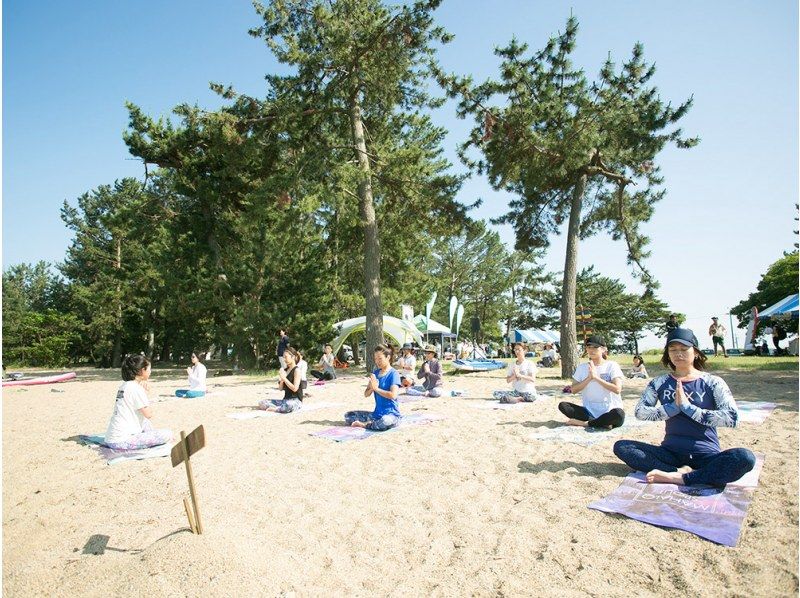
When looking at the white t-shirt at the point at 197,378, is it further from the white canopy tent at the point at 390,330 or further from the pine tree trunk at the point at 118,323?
the pine tree trunk at the point at 118,323

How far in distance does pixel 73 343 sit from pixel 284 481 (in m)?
37.6

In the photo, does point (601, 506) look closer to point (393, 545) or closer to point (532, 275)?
point (393, 545)

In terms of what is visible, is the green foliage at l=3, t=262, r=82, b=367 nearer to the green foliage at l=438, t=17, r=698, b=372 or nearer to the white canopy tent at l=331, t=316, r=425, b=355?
the white canopy tent at l=331, t=316, r=425, b=355

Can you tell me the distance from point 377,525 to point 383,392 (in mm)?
3136

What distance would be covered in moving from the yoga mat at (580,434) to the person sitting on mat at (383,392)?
6.30 ft

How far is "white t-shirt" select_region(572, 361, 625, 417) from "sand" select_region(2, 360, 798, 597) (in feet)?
1.57

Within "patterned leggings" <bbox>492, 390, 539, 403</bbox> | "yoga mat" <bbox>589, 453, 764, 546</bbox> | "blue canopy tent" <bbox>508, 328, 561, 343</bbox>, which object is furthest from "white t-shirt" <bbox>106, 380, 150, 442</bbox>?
"blue canopy tent" <bbox>508, 328, 561, 343</bbox>

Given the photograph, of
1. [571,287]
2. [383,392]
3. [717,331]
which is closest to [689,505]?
[383,392]

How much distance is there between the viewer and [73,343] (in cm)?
3447

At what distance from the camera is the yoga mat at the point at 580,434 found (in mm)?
5711

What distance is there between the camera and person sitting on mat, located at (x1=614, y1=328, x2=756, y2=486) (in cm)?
370

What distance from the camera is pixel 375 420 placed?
6.83 m

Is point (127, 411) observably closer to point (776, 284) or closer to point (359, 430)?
point (359, 430)

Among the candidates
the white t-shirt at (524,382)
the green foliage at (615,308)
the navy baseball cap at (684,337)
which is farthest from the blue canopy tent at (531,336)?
the navy baseball cap at (684,337)
